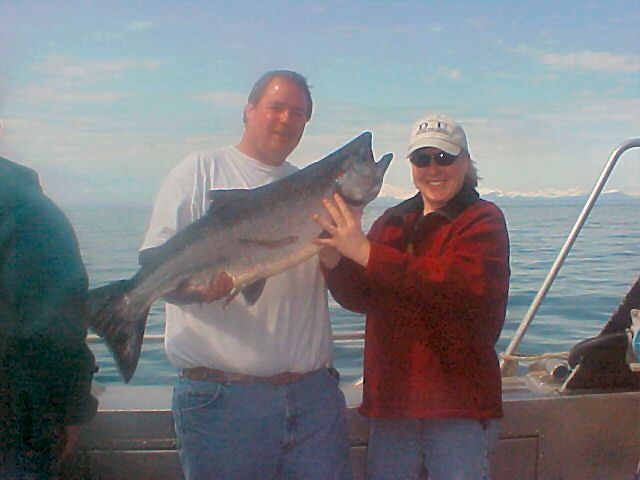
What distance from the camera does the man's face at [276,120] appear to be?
11.3 ft

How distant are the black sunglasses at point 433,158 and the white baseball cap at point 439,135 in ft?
0.06

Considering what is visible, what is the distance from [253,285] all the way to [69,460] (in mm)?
998

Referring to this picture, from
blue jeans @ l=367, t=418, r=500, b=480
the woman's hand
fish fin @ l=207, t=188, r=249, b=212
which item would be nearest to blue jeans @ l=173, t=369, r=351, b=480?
blue jeans @ l=367, t=418, r=500, b=480

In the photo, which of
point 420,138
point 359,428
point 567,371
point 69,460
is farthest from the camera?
point 567,371

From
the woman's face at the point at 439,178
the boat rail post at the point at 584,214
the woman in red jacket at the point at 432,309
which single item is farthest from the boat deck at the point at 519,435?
the woman's face at the point at 439,178

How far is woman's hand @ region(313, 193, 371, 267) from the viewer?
127 inches

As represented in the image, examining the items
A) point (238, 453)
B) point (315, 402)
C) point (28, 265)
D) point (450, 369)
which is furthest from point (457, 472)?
point (28, 265)

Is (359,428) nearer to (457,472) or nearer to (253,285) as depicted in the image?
(457,472)

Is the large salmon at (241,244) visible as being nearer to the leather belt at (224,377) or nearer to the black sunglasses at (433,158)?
the black sunglasses at (433,158)

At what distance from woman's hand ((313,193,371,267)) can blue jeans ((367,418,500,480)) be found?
749mm

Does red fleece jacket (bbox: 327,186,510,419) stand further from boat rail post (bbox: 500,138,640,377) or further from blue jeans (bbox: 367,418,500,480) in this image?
boat rail post (bbox: 500,138,640,377)

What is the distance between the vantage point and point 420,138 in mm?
3369

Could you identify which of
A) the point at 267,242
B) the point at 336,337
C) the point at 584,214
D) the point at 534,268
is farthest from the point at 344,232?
the point at 534,268

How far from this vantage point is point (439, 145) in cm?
333
